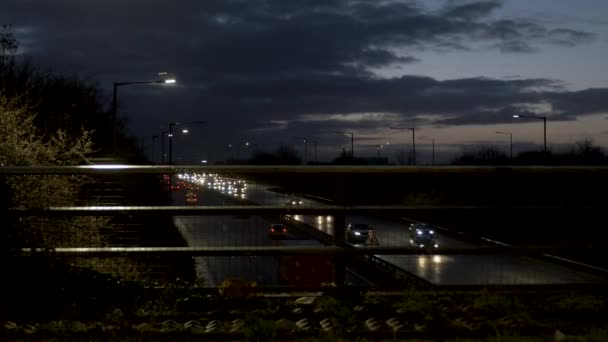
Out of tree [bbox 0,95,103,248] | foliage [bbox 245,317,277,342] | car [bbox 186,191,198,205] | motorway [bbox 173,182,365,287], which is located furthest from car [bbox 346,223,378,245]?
foliage [bbox 245,317,277,342]

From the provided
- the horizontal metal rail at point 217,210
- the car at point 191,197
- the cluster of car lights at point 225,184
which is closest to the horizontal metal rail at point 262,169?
Result: the horizontal metal rail at point 217,210

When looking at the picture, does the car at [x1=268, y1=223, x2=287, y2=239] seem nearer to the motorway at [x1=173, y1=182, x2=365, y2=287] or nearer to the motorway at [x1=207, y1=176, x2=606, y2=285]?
the motorway at [x1=173, y1=182, x2=365, y2=287]

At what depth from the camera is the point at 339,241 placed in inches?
277

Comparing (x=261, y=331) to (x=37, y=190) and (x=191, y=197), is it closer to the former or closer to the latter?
(x=37, y=190)

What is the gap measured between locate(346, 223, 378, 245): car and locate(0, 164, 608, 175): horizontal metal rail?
2.77 m

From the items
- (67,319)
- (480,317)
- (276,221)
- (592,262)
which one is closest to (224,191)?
(276,221)

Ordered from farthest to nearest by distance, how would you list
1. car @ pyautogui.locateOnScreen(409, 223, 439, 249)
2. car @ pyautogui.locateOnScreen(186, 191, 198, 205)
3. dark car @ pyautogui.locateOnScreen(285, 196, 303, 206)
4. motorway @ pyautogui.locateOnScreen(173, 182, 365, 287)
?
1. car @ pyautogui.locateOnScreen(186, 191, 198, 205)
2. car @ pyautogui.locateOnScreen(409, 223, 439, 249)
3. motorway @ pyautogui.locateOnScreen(173, 182, 365, 287)
4. dark car @ pyautogui.locateOnScreen(285, 196, 303, 206)

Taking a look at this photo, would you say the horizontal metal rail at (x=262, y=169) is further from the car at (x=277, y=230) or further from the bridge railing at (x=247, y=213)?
Answer: the car at (x=277, y=230)

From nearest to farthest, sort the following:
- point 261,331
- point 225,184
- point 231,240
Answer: point 261,331 → point 231,240 → point 225,184

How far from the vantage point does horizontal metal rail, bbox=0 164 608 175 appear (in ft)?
22.4

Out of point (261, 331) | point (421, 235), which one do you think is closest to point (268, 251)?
point (261, 331)

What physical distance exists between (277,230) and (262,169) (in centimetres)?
286

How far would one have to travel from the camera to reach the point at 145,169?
269 inches

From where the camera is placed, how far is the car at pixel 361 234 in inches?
409
